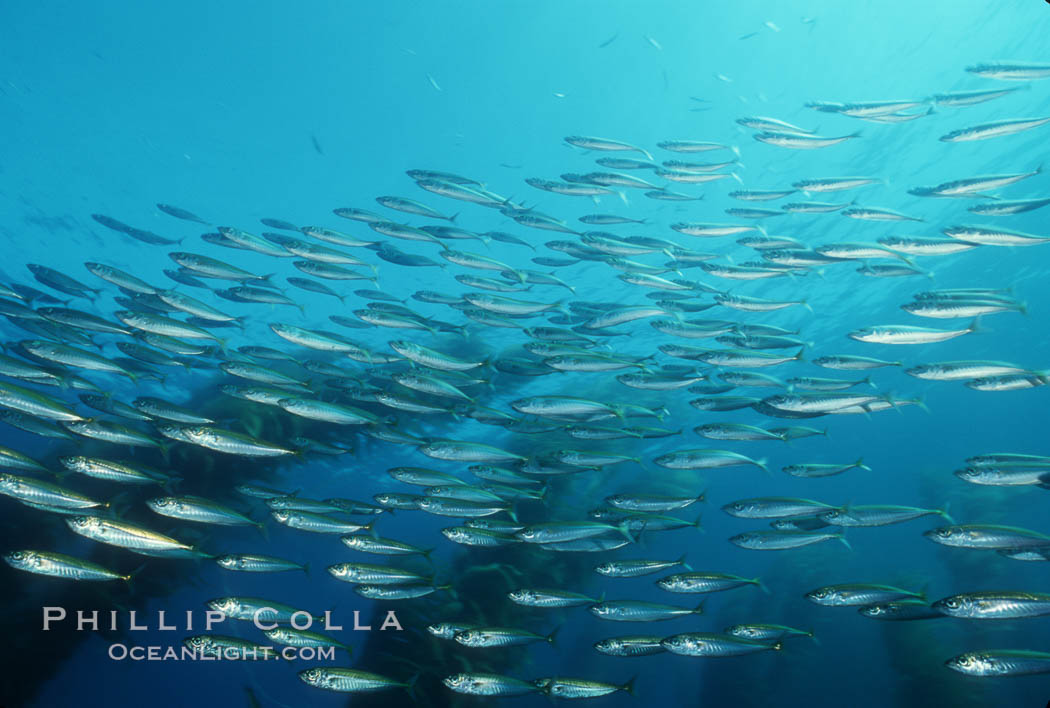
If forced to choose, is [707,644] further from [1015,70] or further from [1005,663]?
[1015,70]

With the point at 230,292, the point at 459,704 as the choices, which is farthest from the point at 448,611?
the point at 230,292

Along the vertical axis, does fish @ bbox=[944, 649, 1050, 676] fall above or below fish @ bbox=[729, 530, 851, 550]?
below

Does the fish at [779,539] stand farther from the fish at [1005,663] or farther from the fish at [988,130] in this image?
the fish at [988,130]

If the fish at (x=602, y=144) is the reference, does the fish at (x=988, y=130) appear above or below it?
below

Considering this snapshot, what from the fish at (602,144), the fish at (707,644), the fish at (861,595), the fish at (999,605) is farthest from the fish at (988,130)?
the fish at (707,644)

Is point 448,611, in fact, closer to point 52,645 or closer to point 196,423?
point 196,423

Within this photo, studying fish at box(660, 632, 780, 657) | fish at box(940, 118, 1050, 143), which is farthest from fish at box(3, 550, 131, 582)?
fish at box(940, 118, 1050, 143)

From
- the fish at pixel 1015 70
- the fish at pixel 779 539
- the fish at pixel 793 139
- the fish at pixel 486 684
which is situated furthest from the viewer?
the fish at pixel 793 139

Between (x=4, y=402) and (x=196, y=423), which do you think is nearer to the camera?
(x=4, y=402)

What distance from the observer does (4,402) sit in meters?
5.47

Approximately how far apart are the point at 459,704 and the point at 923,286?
75.8ft

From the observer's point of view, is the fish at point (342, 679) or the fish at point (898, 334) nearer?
the fish at point (342, 679)

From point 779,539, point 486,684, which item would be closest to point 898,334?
point 779,539

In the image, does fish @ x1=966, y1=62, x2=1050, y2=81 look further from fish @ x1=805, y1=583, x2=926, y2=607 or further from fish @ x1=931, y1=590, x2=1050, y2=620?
fish @ x1=805, y1=583, x2=926, y2=607
